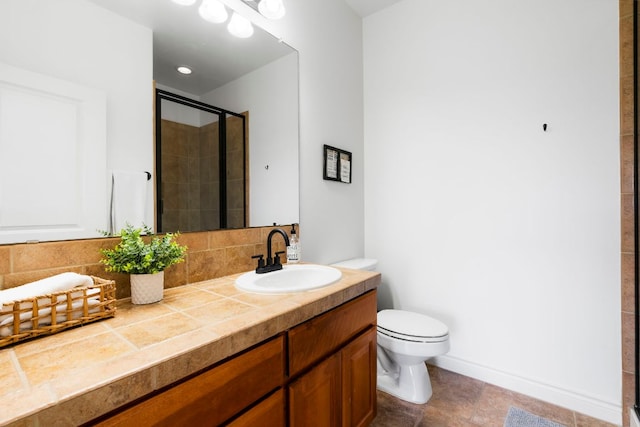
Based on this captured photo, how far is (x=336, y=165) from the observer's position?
7.03 feet

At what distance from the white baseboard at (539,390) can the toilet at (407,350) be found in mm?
351

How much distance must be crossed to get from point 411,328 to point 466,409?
0.54 metres

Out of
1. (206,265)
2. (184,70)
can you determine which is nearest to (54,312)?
(206,265)

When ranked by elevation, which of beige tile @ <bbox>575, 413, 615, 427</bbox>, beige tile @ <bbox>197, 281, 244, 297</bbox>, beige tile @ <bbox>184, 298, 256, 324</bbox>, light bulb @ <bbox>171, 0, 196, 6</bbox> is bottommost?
beige tile @ <bbox>575, 413, 615, 427</bbox>

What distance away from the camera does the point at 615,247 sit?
1.56 m

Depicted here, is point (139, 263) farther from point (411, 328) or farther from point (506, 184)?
point (506, 184)

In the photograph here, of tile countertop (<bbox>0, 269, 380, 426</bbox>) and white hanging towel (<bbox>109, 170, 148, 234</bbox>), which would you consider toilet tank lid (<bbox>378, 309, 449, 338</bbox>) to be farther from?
white hanging towel (<bbox>109, 170, 148, 234</bbox>)

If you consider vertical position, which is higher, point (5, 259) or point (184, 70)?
point (184, 70)

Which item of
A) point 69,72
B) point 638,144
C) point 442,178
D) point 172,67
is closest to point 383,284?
point 442,178

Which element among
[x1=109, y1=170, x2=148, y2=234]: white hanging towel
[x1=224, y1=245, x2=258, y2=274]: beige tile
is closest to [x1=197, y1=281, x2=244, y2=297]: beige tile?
[x1=224, y1=245, x2=258, y2=274]: beige tile

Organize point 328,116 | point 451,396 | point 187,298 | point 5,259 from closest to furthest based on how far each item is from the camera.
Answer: point 5,259
point 187,298
point 451,396
point 328,116

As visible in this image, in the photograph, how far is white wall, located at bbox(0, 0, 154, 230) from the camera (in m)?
0.89

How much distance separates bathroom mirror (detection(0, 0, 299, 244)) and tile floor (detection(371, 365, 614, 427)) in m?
1.25

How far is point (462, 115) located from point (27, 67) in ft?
7.11
